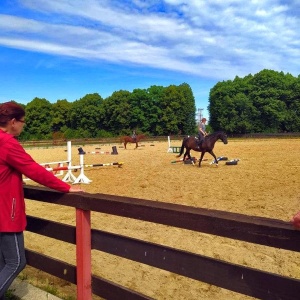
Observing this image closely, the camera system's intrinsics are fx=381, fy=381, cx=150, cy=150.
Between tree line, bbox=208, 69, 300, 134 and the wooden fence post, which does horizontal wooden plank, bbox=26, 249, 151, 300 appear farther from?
tree line, bbox=208, 69, 300, 134

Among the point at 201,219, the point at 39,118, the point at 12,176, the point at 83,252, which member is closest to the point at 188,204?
the point at 83,252

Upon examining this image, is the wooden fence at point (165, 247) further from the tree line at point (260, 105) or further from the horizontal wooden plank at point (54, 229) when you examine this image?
the tree line at point (260, 105)

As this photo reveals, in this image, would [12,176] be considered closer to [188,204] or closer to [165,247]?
[165,247]

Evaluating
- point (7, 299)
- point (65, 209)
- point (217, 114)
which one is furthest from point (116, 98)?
point (7, 299)

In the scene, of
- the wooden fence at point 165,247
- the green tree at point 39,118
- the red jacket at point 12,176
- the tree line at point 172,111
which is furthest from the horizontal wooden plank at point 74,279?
the green tree at point 39,118

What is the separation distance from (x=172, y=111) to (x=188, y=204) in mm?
60525

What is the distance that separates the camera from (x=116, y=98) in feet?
233

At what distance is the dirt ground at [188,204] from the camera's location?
443cm

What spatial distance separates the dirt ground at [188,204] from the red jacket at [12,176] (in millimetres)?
2078

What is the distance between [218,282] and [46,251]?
3.84 metres

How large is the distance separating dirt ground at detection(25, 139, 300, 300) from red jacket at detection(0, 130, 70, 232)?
2078 millimetres

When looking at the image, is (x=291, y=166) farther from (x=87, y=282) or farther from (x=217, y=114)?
(x=217, y=114)

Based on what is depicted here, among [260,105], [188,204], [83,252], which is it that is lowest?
[188,204]

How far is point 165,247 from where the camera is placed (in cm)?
246
